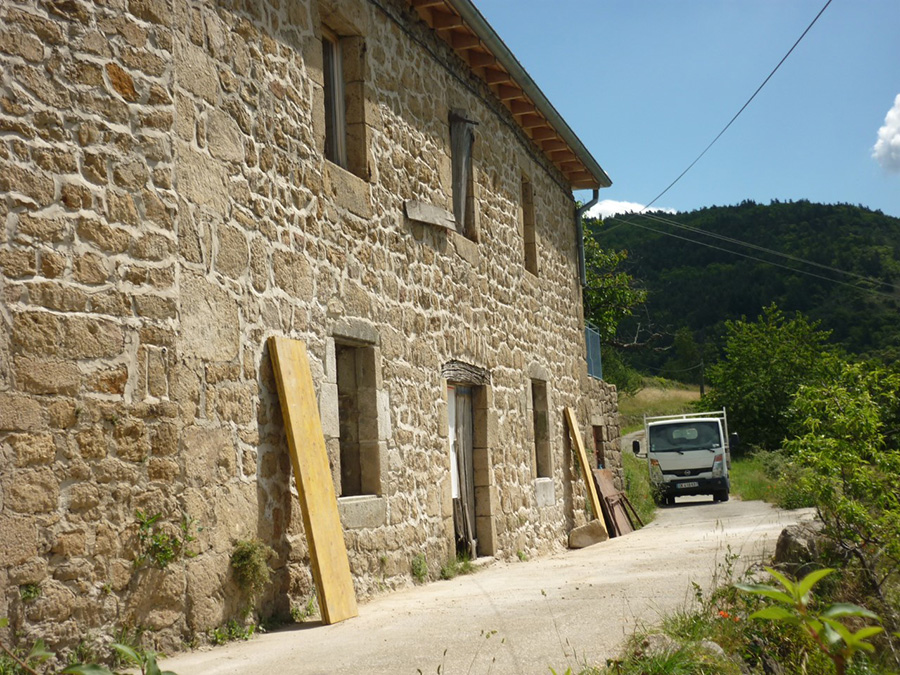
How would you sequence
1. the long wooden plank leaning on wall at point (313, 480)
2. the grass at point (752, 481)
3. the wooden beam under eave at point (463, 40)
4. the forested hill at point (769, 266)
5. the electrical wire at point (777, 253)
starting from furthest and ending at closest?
the electrical wire at point (777, 253) < the forested hill at point (769, 266) < the grass at point (752, 481) < the wooden beam under eave at point (463, 40) < the long wooden plank leaning on wall at point (313, 480)

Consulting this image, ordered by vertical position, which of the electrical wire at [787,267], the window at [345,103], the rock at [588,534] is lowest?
the rock at [588,534]

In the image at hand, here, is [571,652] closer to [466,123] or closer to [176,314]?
[176,314]

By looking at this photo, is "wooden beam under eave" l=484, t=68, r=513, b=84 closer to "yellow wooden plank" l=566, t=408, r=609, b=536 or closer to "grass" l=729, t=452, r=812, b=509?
"yellow wooden plank" l=566, t=408, r=609, b=536

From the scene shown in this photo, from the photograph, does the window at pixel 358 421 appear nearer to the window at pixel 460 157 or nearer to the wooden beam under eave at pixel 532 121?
the window at pixel 460 157

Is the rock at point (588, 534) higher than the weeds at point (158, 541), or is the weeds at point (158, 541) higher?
the weeds at point (158, 541)

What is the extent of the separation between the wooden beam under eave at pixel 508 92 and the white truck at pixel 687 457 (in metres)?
11.6

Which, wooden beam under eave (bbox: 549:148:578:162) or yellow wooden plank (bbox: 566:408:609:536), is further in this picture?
wooden beam under eave (bbox: 549:148:578:162)

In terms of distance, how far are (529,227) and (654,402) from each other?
35.5 metres

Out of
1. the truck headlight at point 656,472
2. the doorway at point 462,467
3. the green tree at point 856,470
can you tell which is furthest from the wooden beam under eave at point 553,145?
the truck headlight at point 656,472

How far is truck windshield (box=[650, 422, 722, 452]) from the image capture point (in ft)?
71.1

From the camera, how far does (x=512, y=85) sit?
11.4 meters

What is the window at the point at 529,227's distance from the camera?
42.3 feet

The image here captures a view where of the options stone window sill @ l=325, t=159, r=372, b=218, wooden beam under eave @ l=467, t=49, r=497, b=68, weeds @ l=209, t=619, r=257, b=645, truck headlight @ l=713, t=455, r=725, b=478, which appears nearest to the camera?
weeds @ l=209, t=619, r=257, b=645

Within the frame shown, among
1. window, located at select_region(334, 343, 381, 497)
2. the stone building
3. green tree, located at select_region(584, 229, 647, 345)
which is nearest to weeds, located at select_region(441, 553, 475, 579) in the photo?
the stone building
